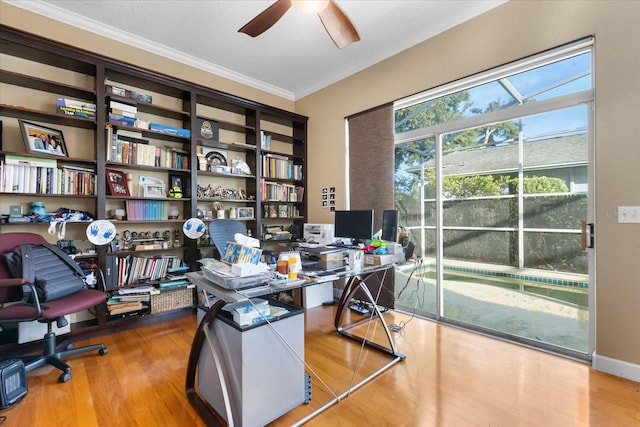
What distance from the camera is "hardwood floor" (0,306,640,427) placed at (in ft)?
5.08

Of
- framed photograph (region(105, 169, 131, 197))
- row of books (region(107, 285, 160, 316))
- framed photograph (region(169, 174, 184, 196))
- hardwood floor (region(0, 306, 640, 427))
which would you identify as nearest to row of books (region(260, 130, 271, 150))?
framed photograph (region(169, 174, 184, 196))

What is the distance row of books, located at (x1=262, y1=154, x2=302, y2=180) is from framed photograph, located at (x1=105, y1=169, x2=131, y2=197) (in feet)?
5.32

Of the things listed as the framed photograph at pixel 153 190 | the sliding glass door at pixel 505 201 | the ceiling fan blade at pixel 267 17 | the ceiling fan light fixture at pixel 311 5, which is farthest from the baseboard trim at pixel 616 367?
the framed photograph at pixel 153 190

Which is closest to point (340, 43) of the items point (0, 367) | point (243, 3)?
point (243, 3)

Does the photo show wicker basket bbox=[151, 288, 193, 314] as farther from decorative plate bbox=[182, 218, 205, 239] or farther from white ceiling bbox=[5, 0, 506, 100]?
white ceiling bbox=[5, 0, 506, 100]

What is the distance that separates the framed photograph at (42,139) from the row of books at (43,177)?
9 cm

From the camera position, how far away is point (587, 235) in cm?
208

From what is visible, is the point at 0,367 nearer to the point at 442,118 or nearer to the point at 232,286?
the point at 232,286

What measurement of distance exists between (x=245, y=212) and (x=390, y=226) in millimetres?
1984

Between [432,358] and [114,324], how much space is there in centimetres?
292

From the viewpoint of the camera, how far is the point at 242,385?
138cm

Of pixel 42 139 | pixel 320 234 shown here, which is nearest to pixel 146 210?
pixel 42 139

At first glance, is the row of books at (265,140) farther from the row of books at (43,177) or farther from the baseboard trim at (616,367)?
the baseboard trim at (616,367)

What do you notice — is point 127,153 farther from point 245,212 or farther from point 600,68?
point 600,68
